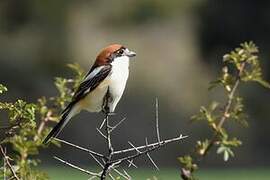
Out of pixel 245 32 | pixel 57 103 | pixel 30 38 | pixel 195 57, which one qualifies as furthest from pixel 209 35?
pixel 57 103

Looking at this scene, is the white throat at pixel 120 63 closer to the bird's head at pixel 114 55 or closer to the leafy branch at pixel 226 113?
the bird's head at pixel 114 55

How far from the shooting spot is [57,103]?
13.6 ft

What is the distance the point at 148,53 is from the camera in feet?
112

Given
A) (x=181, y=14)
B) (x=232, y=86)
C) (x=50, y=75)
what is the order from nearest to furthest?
(x=232, y=86), (x=50, y=75), (x=181, y=14)

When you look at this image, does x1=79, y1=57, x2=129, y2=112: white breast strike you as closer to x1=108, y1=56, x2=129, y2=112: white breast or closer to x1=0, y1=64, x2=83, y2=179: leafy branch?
x1=108, y1=56, x2=129, y2=112: white breast

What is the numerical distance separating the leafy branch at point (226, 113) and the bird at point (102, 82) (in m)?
1.48

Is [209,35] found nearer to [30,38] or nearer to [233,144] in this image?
[30,38]

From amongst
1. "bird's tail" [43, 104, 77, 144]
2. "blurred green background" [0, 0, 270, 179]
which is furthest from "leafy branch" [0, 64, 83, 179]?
"blurred green background" [0, 0, 270, 179]

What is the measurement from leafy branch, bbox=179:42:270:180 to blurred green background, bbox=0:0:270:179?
23.5 m

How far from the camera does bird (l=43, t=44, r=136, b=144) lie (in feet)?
15.5

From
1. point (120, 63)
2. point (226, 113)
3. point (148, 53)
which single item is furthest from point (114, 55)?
point (148, 53)

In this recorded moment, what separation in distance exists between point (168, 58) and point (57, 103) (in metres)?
30.6

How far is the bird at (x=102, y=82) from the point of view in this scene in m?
4.72

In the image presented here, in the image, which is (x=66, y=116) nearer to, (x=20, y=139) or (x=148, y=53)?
(x=20, y=139)
